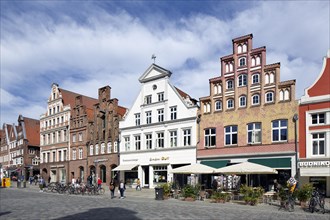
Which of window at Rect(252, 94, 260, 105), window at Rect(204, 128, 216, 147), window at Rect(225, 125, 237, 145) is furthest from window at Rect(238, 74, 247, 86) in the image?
window at Rect(204, 128, 216, 147)

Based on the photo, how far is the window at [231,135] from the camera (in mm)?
33719

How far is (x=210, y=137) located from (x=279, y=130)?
729 cm

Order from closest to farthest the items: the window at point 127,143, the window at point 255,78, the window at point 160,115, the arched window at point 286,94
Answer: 1. the arched window at point 286,94
2. the window at point 255,78
3. the window at point 160,115
4. the window at point 127,143

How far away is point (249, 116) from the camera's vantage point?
32719mm

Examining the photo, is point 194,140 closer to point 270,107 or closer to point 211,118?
point 211,118

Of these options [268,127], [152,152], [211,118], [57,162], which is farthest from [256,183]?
[57,162]

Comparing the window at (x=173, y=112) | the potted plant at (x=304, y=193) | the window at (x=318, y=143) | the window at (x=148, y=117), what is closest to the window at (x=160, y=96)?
the window at (x=173, y=112)

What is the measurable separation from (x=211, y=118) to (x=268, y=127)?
6206mm

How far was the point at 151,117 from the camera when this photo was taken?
4153cm

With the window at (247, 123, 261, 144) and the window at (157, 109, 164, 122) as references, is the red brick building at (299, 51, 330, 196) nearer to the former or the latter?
the window at (247, 123, 261, 144)

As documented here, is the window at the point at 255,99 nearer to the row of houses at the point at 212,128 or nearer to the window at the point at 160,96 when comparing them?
the row of houses at the point at 212,128

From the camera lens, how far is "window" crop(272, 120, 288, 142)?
99.6 feet

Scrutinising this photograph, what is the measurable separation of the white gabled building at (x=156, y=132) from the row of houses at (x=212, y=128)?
0.11 m

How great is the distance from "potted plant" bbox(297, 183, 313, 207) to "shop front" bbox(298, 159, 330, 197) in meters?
7.19
